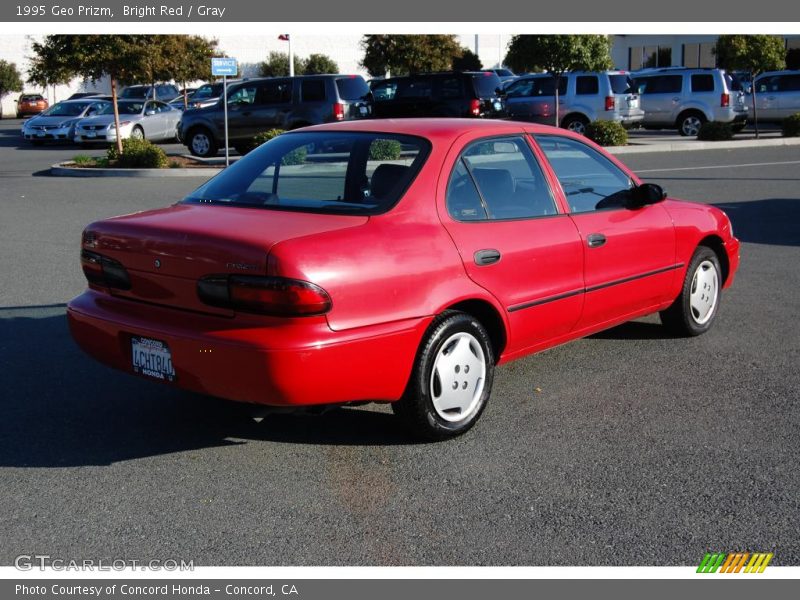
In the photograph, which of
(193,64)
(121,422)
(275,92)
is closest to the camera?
(121,422)

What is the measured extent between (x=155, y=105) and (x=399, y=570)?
29.4 m

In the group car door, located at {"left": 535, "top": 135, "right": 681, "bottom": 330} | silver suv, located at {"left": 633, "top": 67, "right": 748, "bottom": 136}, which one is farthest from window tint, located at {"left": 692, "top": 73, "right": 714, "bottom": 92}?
car door, located at {"left": 535, "top": 135, "right": 681, "bottom": 330}

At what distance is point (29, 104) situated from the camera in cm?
5472

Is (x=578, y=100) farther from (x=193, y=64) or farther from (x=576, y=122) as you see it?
(x=193, y=64)

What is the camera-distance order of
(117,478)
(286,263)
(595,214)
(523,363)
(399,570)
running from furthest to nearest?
(523,363) → (595,214) → (117,478) → (286,263) → (399,570)

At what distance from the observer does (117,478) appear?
4.56 meters

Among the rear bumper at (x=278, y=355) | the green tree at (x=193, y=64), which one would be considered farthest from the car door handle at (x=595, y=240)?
the green tree at (x=193, y=64)

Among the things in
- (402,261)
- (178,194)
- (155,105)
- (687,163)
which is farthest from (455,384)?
(155,105)

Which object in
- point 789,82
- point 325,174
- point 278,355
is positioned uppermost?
point 789,82

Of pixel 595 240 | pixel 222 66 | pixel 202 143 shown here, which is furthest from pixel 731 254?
pixel 202 143

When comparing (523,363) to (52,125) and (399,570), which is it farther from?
(52,125)

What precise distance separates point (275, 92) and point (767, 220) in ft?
46.1

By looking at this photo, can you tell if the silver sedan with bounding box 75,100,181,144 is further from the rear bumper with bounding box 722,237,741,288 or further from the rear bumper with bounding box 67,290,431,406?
the rear bumper with bounding box 67,290,431,406

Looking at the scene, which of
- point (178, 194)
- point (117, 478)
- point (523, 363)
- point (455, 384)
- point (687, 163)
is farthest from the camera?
point (687, 163)
